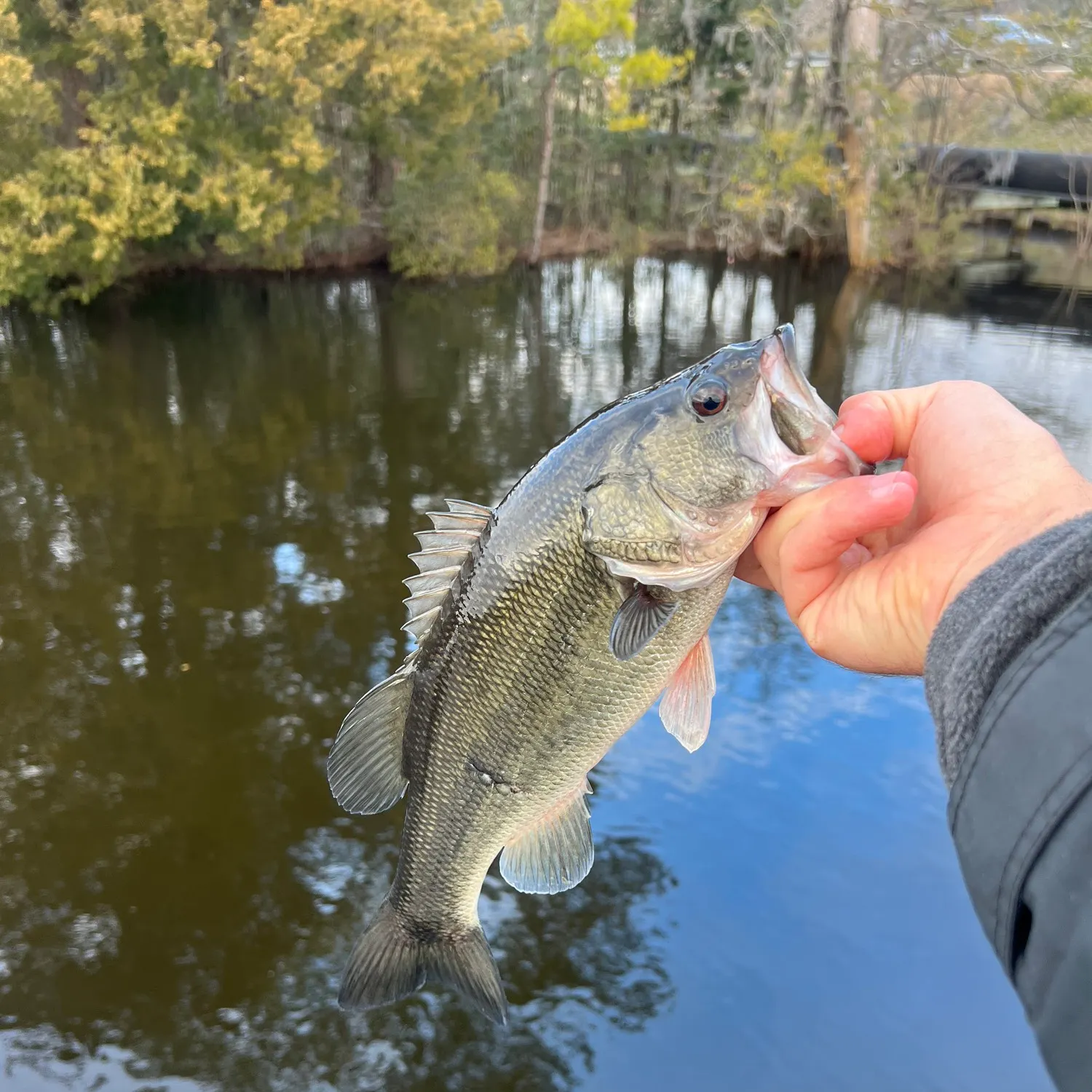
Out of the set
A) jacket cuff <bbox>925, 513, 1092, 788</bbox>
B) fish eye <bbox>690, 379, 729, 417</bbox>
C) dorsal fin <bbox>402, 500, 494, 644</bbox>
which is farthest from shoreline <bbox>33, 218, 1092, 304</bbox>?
jacket cuff <bbox>925, 513, 1092, 788</bbox>

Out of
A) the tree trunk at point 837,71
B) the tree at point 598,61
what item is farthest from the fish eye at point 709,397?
the tree trunk at point 837,71

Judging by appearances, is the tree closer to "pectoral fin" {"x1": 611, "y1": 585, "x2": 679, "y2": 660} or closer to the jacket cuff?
"pectoral fin" {"x1": 611, "y1": 585, "x2": 679, "y2": 660}

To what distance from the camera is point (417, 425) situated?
12008 mm

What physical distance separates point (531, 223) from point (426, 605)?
25.3 meters

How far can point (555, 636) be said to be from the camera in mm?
2033

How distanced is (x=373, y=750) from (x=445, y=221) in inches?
869

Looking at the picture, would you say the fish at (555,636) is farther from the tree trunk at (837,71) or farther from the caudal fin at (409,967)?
the tree trunk at (837,71)

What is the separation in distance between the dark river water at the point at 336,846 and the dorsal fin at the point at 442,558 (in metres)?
3.17

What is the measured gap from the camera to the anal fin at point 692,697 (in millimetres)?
2223

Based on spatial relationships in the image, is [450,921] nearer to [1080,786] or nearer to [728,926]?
[1080,786]

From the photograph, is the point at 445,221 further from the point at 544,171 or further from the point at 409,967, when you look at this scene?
the point at 409,967

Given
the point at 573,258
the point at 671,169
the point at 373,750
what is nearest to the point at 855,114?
the point at 671,169

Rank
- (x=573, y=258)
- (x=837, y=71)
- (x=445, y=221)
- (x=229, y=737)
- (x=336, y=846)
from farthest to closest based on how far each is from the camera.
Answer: (x=573, y=258) → (x=837, y=71) → (x=445, y=221) → (x=229, y=737) → (x=336, y=846)

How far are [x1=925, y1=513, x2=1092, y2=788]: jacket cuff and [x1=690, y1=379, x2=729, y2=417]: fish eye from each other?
0.66 meters
